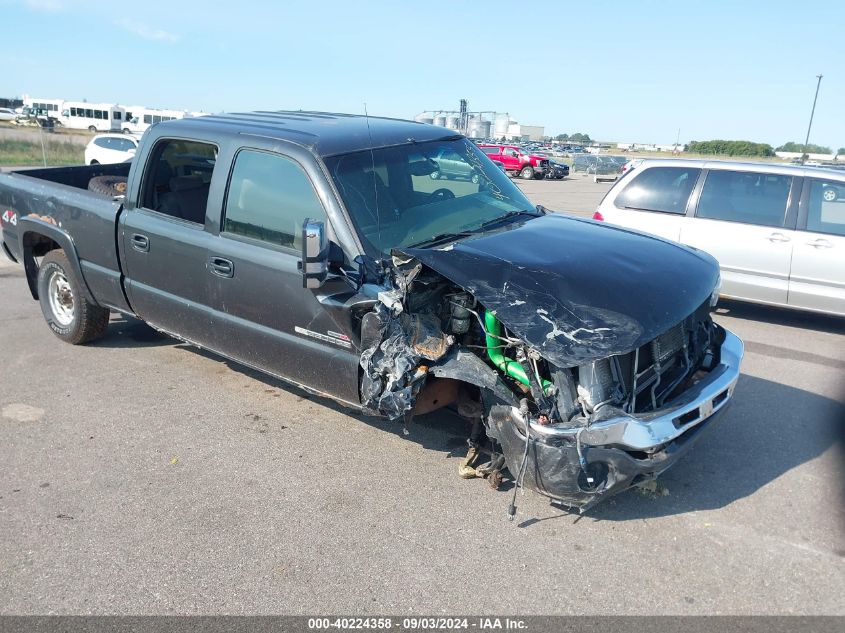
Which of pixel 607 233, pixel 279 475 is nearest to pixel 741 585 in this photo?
pixel 607 233

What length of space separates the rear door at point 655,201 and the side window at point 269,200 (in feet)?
15.8

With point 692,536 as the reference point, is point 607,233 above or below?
above

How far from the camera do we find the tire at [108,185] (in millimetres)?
6055

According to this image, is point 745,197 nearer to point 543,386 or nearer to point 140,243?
point 543,386

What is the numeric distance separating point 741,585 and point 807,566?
15.9 inches

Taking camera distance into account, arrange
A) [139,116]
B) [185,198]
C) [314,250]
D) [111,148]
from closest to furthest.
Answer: [314,250] → [185,198] → [111,148] → [139,116]

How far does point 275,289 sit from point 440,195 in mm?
1251

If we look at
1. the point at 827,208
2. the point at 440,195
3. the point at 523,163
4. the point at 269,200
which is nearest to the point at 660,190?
the point at 827,208

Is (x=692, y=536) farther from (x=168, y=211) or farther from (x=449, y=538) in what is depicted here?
(x=168, y=211)

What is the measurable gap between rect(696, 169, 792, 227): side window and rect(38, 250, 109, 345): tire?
246 inches

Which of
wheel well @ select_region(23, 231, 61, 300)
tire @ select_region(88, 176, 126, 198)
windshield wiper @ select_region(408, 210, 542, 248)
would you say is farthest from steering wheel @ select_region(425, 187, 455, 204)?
wheel well @ select_region(23, 231, 61, 300)

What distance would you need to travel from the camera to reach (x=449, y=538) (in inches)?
133

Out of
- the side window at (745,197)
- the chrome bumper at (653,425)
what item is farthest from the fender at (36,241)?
the side window at (745,197)

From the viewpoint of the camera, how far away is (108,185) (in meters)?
6.29
